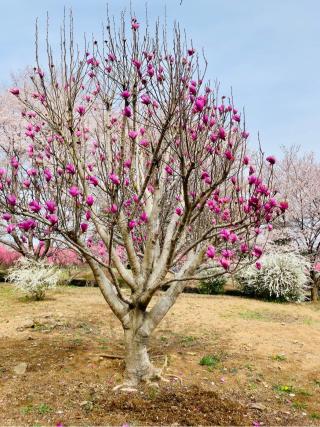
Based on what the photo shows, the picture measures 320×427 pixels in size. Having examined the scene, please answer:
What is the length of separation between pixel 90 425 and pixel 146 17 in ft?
18.1

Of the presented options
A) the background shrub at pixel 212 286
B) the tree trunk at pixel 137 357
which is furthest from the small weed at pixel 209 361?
the background shrub at pixel 212 286

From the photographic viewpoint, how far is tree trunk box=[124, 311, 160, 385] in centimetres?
572

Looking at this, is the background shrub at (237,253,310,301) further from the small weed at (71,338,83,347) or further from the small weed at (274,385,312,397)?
the small weed at (274,385,312,397)

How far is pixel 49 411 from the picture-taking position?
4730 millimetres

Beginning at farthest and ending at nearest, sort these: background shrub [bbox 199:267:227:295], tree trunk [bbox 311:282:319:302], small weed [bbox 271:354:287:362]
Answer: tree trunk [bbox 311:282:319:302]
background shrub [bbox 199:267:227:295]
small weed [bbox 271:354:287:362]

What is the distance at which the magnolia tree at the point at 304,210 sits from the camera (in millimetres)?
18641

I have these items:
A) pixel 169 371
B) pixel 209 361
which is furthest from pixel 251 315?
pixel 169 371

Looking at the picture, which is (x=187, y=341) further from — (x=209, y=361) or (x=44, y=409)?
(x=44, y=409)

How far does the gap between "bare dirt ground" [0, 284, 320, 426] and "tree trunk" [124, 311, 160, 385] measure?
227 millimetres

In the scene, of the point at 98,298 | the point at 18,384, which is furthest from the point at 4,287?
the point at 18,384

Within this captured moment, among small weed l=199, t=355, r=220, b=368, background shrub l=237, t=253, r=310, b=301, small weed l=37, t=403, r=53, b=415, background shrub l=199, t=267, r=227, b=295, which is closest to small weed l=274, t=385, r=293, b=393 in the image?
small weed l=199, t=355, r=220, b=368

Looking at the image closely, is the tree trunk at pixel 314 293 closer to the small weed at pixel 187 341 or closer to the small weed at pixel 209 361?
the small weed at pixel 187 341

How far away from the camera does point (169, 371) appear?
6.17 metres

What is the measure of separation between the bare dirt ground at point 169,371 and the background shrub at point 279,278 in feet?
13.3
